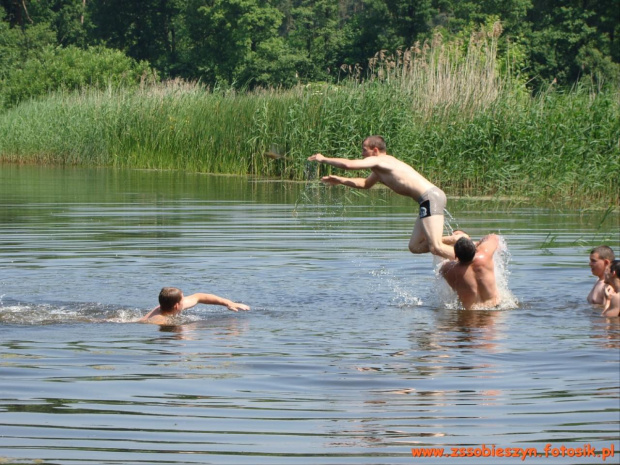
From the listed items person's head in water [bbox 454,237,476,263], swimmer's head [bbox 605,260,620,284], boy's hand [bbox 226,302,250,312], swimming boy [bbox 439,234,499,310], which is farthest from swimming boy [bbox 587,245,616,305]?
boy's hand [bbox 226,302,250,312]

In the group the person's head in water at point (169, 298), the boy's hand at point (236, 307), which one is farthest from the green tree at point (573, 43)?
the person's head in water at point (169, 298)

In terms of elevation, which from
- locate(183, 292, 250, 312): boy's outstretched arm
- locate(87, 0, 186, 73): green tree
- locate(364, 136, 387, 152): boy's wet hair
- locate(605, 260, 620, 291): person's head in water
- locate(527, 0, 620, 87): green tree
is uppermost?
locate(87, 0, 186, 73): green tree

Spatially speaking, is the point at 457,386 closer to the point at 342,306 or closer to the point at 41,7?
the point at 342,306

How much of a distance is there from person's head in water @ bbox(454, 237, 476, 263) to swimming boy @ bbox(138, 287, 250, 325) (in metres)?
2.06

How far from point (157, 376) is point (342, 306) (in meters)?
3.51

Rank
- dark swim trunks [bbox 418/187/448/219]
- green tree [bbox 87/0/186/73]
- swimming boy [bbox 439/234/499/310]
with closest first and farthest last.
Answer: swimming boy [bbox 439/234/499/310] < dark swim trunks [bbox 418/187/448/219] < green tree [bbox 87/0/186/73]

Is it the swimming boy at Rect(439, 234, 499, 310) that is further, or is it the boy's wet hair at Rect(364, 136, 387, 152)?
the boy's wet hair at Rect(364, 136, 387, 152)

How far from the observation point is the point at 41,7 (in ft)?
229

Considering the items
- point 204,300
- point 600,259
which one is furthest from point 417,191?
point 204,300

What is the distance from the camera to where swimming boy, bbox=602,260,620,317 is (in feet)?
31.7

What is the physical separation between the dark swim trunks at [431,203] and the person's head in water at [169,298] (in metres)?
2.71

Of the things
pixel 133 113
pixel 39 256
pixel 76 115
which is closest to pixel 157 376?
pixel 39 256

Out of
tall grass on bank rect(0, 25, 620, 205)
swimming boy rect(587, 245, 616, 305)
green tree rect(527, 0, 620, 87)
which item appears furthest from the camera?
green tree rect(527, 0, 620, 87)

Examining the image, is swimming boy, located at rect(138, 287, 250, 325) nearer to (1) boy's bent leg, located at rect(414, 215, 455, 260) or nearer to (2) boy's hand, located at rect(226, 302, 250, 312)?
(2) boy's hand, located at rect(226, 302, 250, 312)
